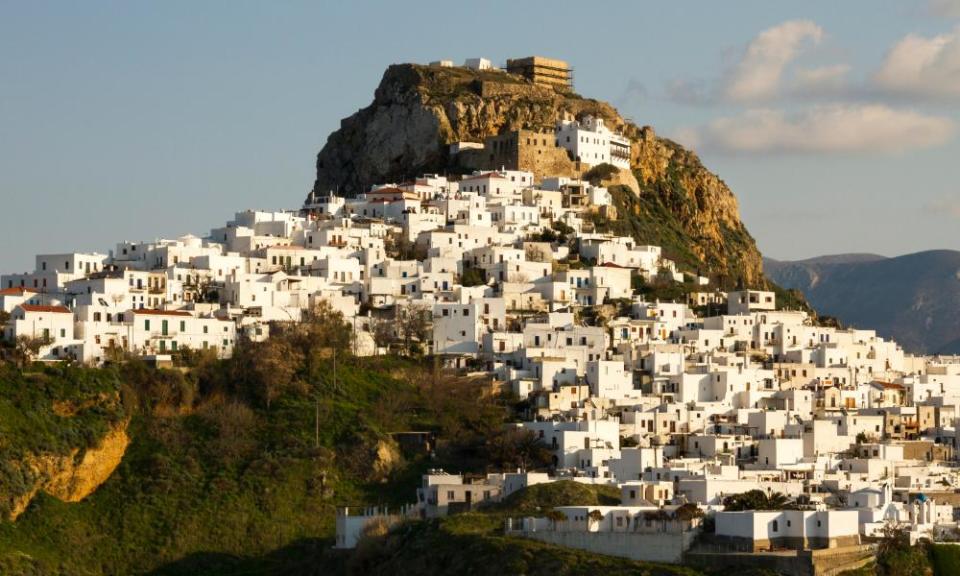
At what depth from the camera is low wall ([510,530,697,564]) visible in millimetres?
57750

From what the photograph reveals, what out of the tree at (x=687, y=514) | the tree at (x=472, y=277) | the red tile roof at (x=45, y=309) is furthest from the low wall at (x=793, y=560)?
the tree at (x=472, y=277)

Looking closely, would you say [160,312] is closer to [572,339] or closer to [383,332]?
[383,332]

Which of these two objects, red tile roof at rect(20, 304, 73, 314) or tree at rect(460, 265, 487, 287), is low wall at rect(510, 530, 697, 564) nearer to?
red tile roof at rect(20, 304, 73, 314)

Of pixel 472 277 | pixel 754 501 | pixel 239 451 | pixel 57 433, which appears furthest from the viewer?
pixel 472 277

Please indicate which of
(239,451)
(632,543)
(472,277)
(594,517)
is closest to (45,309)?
(239,451)

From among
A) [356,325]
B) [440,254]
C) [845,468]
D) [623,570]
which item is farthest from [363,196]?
[623,570]

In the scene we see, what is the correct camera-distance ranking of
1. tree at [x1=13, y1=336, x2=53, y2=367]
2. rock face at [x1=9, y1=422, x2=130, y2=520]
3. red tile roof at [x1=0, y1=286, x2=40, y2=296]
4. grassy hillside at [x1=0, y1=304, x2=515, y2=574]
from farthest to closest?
1. red tile roof at [x1=0, y1=286, x2=40, y2=296]
2. tree at [x1=13, y1=336, x2=53, y2=367]
3. rock face at [x1=9, y1=422, x2=130, y2=520]
4. grassy hillside at [x1=0, y1=304, x2=515, y2=574]

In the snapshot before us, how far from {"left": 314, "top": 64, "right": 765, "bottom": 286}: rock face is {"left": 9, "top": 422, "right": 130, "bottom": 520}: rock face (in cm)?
3802

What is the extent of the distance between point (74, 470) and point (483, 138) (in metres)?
43.1

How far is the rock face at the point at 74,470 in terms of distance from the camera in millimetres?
67375

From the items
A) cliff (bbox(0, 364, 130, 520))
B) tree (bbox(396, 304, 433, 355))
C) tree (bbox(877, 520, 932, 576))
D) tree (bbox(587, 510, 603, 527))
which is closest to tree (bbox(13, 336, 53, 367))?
cliff (bbox(0, 364, 130, 520))

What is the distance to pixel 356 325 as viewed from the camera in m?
80.6

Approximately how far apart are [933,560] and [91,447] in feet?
94.3

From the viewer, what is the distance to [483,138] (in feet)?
351
